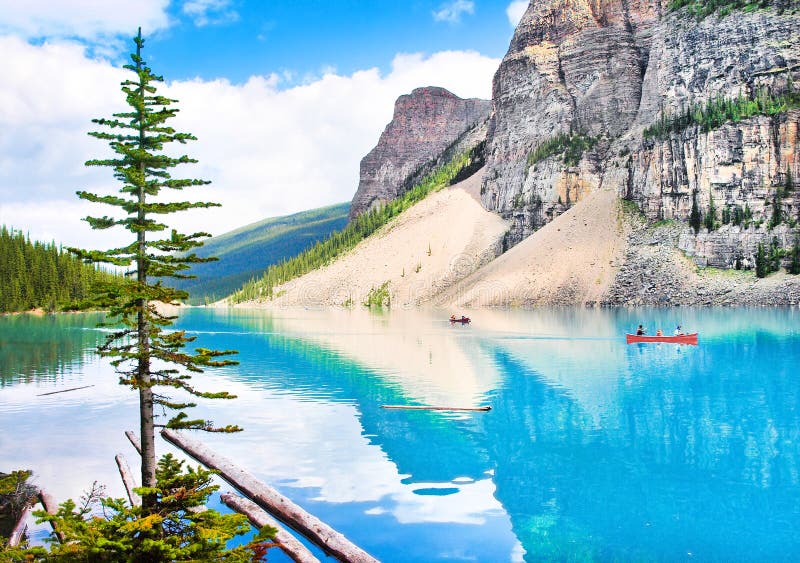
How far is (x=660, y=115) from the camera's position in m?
164

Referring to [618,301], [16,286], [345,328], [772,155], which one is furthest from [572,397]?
[772,155]

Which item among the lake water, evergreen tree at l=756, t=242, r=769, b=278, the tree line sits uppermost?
the tree line

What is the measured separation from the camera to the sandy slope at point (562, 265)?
146625mm

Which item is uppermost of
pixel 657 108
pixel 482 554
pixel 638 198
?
pixel 657 108

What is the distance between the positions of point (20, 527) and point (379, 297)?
550 feet

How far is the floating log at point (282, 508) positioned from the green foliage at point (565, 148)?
16416 centimetres

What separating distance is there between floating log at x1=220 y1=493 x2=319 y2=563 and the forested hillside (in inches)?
4497

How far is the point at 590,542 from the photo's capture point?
17484 millimetres

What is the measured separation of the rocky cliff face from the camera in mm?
141875

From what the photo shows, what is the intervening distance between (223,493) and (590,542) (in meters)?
10.4

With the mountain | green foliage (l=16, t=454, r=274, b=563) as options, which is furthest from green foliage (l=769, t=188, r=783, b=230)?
green foliage (l=16, t=454, r=274, b=563)

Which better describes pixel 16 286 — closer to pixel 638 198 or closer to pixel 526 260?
pixel 526 260

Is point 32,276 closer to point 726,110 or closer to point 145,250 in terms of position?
point 145,250

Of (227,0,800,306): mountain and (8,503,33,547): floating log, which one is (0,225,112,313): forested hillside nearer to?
(227,0,800,306): mountain
